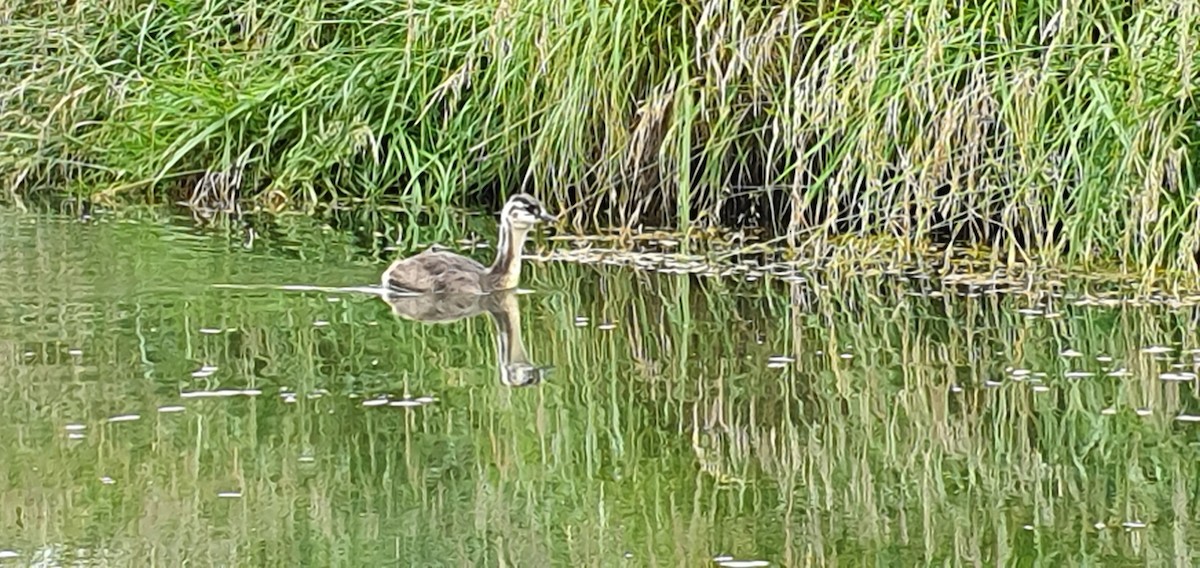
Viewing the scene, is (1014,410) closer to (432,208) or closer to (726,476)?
(726,476)

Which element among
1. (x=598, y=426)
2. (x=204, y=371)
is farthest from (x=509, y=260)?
(x=598, y=426)

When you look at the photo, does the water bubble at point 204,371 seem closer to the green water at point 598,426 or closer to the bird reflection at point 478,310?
the green water at point 598,426

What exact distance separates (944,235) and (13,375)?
12.0 feet

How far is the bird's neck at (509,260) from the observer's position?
27.4ft

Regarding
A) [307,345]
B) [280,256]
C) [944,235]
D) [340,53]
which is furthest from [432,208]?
[307,345]

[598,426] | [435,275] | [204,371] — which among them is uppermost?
[435,275]

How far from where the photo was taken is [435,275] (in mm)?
8312

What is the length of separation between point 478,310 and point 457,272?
31 centimetres

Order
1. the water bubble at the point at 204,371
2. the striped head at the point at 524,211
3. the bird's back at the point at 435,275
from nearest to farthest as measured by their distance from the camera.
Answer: the water bubble at the point at 204,371
the bird's back at the point at 435,275
the striped head at the point at 524,211

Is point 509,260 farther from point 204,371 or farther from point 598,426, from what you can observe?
point 598,426

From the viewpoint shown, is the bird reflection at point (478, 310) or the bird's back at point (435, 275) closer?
the bird reflection at point (478, 310)

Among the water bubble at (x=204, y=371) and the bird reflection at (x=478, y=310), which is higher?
the bird reflection at (x=478, y=310)

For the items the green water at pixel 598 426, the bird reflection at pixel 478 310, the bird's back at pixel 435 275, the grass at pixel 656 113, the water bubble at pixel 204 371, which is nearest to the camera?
the green water at pixel 598 426

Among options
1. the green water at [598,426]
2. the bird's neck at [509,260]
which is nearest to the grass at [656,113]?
the green water at [598,426]
